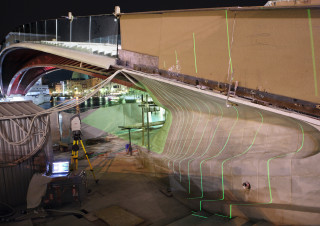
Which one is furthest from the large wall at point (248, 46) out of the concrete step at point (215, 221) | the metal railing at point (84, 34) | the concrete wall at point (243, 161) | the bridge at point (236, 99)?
the concrete step at point (215, 221)

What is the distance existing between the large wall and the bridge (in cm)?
2

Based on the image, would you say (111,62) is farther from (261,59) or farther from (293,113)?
(293,113)

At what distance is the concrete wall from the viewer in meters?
4.79

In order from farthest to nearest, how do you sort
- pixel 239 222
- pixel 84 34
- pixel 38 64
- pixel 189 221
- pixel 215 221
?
pixel 38 64 → pixel 84 34 → pixel 189 221 → pixel 215 221 → pixel 239 222

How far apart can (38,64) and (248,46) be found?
21.7m

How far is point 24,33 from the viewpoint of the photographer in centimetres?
2028

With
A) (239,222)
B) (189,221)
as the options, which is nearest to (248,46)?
(239,222)

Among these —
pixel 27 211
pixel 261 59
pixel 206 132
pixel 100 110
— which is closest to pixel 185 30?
pixel 261 59

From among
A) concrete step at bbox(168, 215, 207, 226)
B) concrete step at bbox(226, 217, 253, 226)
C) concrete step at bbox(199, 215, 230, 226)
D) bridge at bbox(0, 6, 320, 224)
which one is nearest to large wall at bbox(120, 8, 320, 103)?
bridge at bbox(0, 6, 320, 224)

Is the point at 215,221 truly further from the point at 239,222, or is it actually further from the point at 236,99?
the point at 236,99

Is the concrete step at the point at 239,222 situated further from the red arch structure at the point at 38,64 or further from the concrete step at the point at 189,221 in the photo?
the red arch structure at the point at 38,64

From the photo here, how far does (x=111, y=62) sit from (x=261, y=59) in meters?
5.70

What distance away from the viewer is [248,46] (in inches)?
226

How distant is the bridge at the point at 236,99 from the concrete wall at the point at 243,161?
2cm
